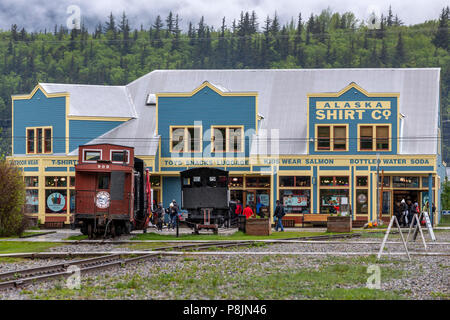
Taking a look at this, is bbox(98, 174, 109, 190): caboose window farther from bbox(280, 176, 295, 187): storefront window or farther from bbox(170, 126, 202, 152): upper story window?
bbox(280, 176, 295, 187): storefront window

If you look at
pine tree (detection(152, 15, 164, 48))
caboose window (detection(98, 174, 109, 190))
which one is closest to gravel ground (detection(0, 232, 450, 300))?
caboose window (detection(98, 174, 109, 190))

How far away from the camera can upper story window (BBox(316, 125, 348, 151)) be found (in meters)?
46.5

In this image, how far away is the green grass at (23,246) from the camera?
2534 centimetres

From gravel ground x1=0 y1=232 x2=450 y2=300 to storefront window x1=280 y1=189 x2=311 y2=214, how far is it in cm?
1927

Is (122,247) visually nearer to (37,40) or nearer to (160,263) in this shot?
(160,263)

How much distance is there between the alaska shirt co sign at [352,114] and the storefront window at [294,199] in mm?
2895

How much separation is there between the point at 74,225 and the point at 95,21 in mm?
121936

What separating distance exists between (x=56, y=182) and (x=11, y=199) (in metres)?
13.8

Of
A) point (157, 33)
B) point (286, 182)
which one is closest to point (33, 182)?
point (286, 182)

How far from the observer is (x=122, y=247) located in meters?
26.2

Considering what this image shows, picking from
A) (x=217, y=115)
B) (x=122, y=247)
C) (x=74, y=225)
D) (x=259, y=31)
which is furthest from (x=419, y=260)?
(x=259, y=31)

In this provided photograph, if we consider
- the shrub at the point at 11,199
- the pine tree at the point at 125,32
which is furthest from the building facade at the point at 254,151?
the pine tree at the point at 125,32

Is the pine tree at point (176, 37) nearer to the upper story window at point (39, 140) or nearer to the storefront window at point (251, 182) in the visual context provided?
the upper story window at point (39, 140)

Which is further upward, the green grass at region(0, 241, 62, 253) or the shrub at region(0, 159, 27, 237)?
the shrub at region(0, 159, 27, 237)
